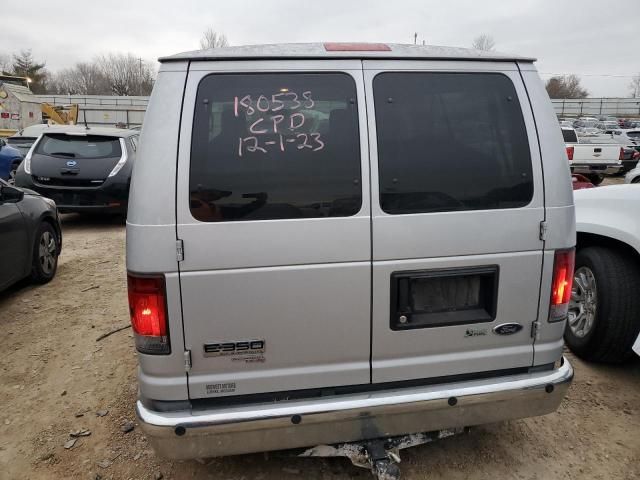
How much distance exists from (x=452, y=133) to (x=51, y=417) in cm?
309

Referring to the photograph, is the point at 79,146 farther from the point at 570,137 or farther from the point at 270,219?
the point at 570,137

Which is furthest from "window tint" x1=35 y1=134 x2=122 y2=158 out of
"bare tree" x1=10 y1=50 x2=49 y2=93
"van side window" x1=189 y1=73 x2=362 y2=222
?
"bare tree" x1=10 y1=50 x2=49 y2=93

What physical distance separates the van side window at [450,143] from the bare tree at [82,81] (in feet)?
284

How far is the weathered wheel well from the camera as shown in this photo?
355 centimetres

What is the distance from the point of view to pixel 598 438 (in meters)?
2.92

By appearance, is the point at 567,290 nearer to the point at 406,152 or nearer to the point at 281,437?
the point at 406,152

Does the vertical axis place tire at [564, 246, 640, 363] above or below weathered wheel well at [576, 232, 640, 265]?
below

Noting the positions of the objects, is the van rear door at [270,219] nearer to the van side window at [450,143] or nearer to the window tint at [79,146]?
the van side window at [450,143]

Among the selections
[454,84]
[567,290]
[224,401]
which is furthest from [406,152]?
[224,401]

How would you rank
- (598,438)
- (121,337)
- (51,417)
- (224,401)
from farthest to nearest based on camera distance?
(121,337) < (51,417) < (598,438) < (224,401)

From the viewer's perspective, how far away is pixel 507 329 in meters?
2.31

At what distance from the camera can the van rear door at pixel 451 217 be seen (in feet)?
7.03

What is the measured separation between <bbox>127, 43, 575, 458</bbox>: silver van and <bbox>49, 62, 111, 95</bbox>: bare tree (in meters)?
86.4

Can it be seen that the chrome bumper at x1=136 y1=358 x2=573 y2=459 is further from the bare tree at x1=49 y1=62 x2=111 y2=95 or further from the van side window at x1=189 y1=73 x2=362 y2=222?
the bare tree at x1=49 y1=62 x2=111 y2=95
